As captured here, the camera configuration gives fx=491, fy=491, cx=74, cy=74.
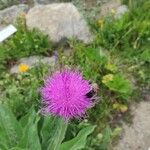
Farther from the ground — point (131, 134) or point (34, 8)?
point (34, 8)

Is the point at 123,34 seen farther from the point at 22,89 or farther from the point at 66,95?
the point at 66,95

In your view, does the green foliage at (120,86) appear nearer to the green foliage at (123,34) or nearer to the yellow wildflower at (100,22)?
the green foliage at (123,34)

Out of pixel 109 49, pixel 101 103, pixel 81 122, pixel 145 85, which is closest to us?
pixel 81 122

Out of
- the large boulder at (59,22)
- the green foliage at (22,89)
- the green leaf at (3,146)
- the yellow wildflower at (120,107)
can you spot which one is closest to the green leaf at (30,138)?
the green leaf at (3,146)

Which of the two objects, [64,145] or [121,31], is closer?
[64,145]

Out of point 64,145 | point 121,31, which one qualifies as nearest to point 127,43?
point 121,31

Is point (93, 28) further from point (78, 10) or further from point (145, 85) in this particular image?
point (145, 85)

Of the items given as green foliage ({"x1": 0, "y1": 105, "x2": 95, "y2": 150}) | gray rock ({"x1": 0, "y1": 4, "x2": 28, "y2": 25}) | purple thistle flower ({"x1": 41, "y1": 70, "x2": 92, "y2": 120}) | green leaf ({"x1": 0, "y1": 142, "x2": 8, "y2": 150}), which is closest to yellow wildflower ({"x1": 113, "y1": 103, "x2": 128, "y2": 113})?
green foliage ({"x1": 0, "y1": 105, "x2": 95, "y2": 150})
